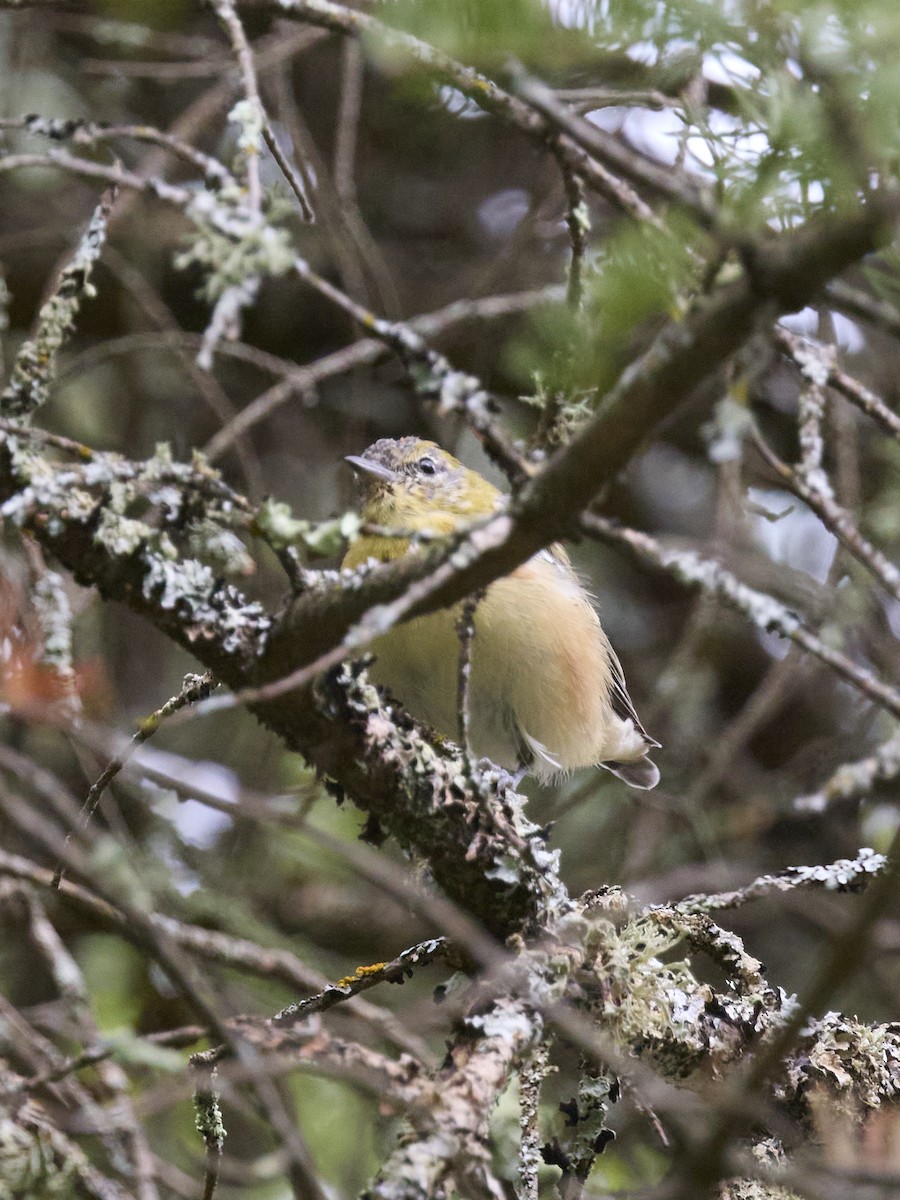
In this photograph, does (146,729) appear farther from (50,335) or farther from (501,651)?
(501,651)

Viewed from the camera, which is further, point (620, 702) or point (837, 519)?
point (620, 702)

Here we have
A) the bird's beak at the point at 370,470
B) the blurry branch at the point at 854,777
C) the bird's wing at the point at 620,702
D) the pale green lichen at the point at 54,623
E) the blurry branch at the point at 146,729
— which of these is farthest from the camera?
the bird's wing at the point at 620,702

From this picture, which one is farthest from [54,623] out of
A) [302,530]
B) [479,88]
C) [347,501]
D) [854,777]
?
[347,501]

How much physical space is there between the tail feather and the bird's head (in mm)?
1378

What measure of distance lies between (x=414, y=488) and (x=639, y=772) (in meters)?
1.71

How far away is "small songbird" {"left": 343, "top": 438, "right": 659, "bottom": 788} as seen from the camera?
13.3 ft

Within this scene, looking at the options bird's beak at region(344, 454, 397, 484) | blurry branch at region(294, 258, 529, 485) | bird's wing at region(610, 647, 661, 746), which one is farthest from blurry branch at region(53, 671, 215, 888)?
bird's wing at region(610, 647, 661, 746)

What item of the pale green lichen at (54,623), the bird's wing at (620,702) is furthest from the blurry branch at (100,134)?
the bird's wing at (620,702)

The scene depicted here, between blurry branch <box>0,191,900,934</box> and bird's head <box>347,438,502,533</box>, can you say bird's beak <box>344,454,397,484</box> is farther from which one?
blurry branch <box>0,191,900,934</box>

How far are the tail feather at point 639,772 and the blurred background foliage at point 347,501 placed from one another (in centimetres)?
10

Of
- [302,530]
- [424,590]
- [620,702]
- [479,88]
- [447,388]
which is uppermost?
[620,702]

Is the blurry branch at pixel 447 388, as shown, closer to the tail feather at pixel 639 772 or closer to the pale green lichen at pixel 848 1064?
the pale green lichen at pixel 848 1064

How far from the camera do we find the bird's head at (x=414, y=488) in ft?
14.9

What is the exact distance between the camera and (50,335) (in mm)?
2504
